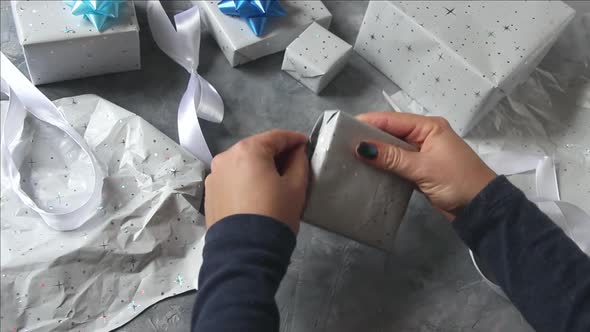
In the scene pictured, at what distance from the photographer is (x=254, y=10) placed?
28.8 inches

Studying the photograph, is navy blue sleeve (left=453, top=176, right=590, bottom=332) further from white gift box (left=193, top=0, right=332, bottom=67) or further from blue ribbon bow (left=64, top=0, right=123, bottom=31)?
blue ribbon bow (left=64, top=0, right=123, bottom=31)

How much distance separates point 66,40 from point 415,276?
0.50 metres

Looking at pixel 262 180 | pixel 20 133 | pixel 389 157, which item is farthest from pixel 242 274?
pixel 20 133

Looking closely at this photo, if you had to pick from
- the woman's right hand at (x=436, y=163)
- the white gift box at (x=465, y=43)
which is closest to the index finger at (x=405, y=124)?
the woman's right hand at (x=436, y=163)

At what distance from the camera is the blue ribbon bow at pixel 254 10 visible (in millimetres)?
728

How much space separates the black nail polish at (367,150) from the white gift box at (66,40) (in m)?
0.33

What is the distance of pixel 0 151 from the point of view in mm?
628

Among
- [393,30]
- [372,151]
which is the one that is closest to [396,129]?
[372,151]

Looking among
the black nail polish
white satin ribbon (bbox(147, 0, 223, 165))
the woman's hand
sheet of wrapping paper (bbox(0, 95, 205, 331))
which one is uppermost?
the black nail polish

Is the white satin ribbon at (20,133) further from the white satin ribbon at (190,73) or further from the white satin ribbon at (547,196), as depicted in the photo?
the white satin ribbon at (547,196)

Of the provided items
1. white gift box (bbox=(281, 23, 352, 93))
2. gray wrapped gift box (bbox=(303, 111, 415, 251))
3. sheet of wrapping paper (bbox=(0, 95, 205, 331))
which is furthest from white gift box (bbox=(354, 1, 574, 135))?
sheet of wrapping paper (bbox=(0, 95, 205, 331))

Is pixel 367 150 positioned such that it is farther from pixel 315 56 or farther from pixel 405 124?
pixel 315 56

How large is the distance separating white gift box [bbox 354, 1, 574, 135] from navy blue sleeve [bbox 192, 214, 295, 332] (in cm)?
34

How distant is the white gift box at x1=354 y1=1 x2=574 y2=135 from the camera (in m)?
0.69
